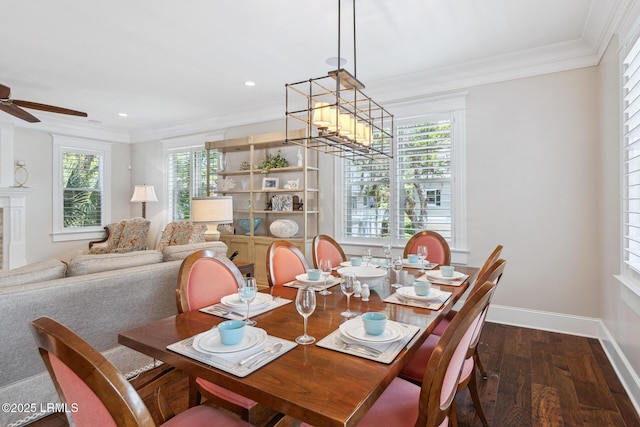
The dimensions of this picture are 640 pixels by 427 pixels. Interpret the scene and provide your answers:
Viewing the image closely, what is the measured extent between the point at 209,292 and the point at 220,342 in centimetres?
67

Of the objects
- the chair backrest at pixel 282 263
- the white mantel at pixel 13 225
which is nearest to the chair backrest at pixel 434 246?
the chair backrest at pixel 282 263

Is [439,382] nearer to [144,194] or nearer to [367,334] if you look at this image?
[367,334]

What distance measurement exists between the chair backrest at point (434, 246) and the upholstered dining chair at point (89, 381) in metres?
2.67

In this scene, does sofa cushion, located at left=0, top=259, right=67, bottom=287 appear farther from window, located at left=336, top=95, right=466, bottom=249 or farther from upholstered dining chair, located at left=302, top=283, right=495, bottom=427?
window, located at left=336, top=95, right=466, bottom=249

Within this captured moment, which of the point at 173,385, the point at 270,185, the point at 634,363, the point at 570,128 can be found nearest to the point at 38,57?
the point at 270,185

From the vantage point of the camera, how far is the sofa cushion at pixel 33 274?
1.88m

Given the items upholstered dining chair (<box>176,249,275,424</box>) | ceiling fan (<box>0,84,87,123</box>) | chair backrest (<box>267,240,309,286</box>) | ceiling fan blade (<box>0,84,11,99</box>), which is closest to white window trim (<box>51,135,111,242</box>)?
ceiling fan (<box>0,84,87,123</box>)

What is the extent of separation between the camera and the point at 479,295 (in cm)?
108

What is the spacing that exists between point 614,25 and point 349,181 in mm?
2803

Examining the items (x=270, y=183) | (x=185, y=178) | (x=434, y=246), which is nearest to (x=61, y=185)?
(x=185, y=178)

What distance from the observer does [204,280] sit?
5.91ft

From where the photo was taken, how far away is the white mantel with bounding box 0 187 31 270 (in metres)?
5.17

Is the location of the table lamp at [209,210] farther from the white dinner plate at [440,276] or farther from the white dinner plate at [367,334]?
the white dinner plate at [367,334]

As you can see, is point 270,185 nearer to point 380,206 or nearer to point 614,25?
point 380,206
